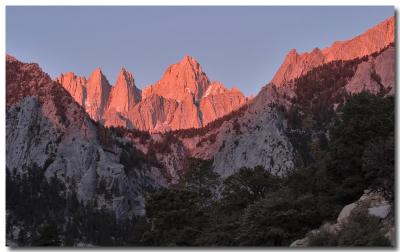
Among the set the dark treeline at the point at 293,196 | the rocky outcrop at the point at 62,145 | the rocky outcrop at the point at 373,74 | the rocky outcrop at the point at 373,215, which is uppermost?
the rocky outcrop at the point at 373,74

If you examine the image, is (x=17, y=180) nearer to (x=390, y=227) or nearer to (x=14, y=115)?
(x=14, y=115)

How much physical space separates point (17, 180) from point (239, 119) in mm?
57084

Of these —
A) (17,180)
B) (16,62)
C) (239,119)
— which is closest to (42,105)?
(16,62)

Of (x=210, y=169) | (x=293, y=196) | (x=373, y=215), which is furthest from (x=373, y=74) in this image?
(x=373, y=215)

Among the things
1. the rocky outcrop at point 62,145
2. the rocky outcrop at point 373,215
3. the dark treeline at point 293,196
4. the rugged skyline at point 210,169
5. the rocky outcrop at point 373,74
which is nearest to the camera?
the rocky outcrop at point 373,215

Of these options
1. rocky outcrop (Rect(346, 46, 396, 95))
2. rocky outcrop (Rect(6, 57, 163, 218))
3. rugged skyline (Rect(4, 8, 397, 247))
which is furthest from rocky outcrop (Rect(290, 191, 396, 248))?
rocky outcrop (Rect(6, 57, 163, 218))

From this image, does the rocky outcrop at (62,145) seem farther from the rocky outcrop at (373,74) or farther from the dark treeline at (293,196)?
the dark treeline at (293,196)

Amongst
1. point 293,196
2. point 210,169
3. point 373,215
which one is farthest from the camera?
point 210,169

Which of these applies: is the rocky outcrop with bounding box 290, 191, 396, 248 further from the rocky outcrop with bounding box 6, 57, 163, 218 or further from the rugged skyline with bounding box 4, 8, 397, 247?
the rocky outcrop with bounding box 6, 57, 163, 218

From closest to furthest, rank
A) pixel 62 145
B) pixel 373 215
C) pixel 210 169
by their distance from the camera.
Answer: pixel 373 215
pixel 210 169
pixel 62 145

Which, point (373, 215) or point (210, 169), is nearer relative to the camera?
point (373, 215)

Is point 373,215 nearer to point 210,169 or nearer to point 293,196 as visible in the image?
point 293,196

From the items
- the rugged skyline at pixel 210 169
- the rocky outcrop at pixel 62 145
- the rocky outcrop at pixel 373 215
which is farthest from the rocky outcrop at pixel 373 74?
the rocky outcrop at pixel 373 215

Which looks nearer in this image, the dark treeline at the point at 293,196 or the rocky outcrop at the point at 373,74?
the dark treeline at the point at 293,196
